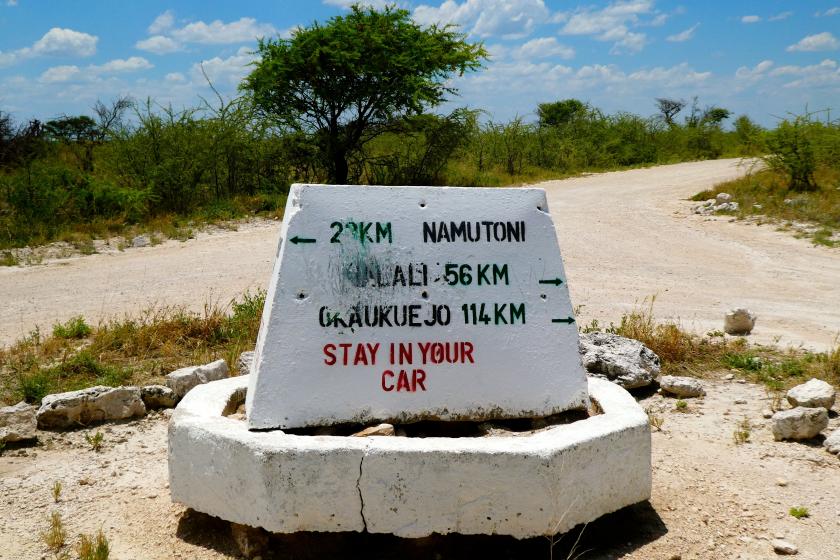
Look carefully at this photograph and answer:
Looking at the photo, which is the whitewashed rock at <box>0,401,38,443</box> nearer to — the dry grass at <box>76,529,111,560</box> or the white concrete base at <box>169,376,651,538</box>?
the dry grass at <box>76,529,111,560</box>

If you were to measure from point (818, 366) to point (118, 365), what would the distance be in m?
5.40

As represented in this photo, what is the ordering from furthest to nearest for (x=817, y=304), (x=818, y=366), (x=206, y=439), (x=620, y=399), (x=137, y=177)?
(x=137, y=177) → (x=817, y=304) → (x=818, y=366) → (x=620, y=399) → (x=206, y=439)

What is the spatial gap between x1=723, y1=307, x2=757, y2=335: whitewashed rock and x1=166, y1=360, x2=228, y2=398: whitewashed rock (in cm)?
446

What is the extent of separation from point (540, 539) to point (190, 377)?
9.55ft

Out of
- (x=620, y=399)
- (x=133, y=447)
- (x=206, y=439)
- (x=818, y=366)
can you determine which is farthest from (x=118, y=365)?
(x=818, y=366)

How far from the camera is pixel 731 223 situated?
1329 centimetres

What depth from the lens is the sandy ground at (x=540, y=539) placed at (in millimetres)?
3314

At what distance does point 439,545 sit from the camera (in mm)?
3320

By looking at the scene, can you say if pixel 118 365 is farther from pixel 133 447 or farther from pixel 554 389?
pixel 554 389

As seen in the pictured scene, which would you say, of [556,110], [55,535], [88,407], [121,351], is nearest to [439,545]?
[55,535]

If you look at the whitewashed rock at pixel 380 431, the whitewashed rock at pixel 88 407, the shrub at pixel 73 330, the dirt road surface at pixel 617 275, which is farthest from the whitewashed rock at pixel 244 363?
the dirt road surface at pixel 617 275

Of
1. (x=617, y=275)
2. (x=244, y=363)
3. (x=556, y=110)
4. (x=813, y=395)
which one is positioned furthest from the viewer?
(x=556, y=110)

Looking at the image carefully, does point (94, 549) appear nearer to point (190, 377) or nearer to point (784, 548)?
point (190, 377)

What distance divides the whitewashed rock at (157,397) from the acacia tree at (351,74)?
11396mm
